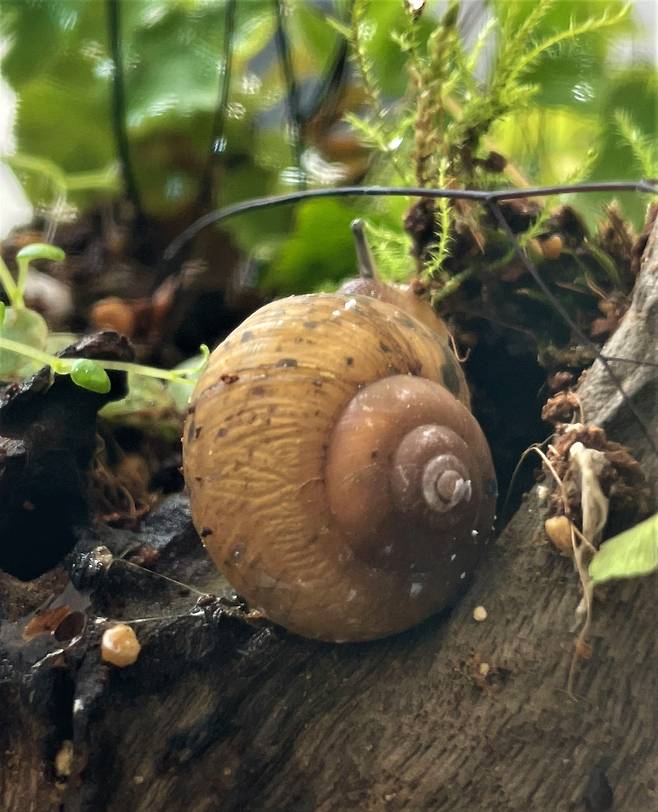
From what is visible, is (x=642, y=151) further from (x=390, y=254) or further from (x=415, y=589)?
(x=415, y=589)

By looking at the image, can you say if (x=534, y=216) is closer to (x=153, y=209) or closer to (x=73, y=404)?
(x=73, y=404)

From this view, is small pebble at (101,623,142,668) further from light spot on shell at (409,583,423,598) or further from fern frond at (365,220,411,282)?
fern frond at (365,220,411,282)

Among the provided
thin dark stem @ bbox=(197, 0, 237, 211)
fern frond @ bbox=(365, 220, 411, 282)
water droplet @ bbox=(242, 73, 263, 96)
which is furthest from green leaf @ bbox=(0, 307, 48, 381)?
water droplet @ bbox=(242, 73, 263, 96)

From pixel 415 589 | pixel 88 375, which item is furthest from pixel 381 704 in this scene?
pixel 88 375

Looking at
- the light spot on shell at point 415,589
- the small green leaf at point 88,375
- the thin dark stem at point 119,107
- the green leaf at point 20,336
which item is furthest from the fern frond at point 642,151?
the thin dark stem at point 119,107

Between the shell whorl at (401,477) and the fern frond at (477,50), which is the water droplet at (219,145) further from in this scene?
the shell whorl at (401,477)

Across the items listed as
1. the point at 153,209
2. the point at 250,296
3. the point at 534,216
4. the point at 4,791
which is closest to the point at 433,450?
the point at 534,216

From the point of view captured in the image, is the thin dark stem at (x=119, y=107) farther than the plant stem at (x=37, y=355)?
Yes
